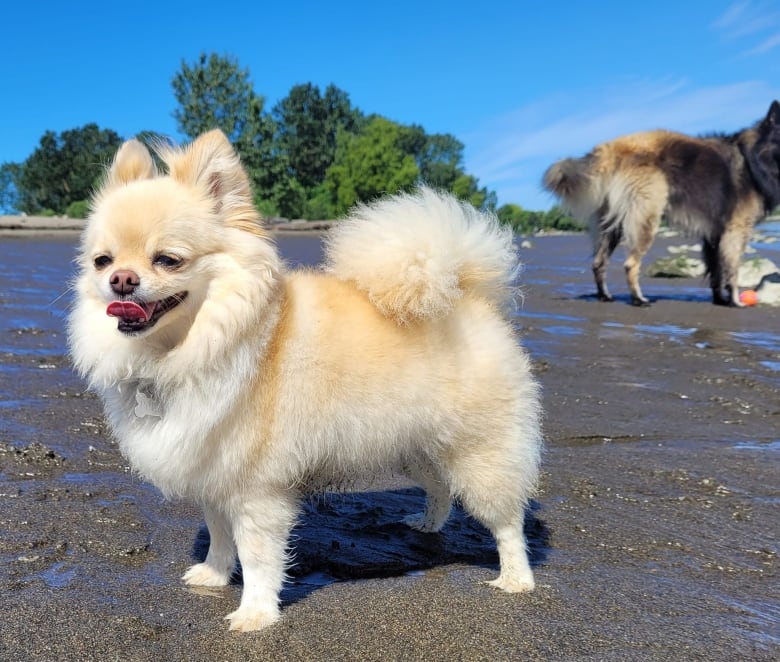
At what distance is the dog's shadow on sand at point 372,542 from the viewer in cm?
327

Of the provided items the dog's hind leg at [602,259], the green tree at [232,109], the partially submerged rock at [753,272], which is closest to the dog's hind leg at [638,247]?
the dog's hind leg at [602,259]

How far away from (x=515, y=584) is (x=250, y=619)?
3.88 ft

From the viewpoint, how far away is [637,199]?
11.5 m

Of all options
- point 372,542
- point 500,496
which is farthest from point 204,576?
point 500,496

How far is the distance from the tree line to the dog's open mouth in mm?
42312

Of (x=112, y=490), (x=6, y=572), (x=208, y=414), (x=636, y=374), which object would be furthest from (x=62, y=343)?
→ (x=636, y=374)

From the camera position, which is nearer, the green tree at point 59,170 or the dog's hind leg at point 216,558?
the dog's hind leg at point 216,558

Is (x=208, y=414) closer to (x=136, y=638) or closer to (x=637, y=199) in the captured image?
(x=136, y=638)

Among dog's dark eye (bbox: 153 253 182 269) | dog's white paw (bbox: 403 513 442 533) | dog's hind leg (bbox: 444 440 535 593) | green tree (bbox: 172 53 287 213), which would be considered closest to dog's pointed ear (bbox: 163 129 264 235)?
dog's dark eye (bbox: 153 253 182 269)

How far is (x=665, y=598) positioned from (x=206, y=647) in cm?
189

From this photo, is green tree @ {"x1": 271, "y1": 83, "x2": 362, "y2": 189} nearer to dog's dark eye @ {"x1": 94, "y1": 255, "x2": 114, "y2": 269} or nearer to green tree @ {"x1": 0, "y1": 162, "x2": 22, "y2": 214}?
green tree @ {"x1": 0, "y1": 162, "x2": 22, "y2": 214}

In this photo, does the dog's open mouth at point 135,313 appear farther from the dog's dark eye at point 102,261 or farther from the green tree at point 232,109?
the green tree at point 232,109

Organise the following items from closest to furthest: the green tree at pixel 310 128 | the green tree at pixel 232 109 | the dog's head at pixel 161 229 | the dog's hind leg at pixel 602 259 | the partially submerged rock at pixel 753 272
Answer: the dog's head at pixel 161 229
the dog's hind leg at pixel 602 259
the partially submerged rock at pixel 753 272
the green tree at pixel 232 109
the green tree at pixel 310 128

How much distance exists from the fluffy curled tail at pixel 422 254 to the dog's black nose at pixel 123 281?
1020 millimetres
